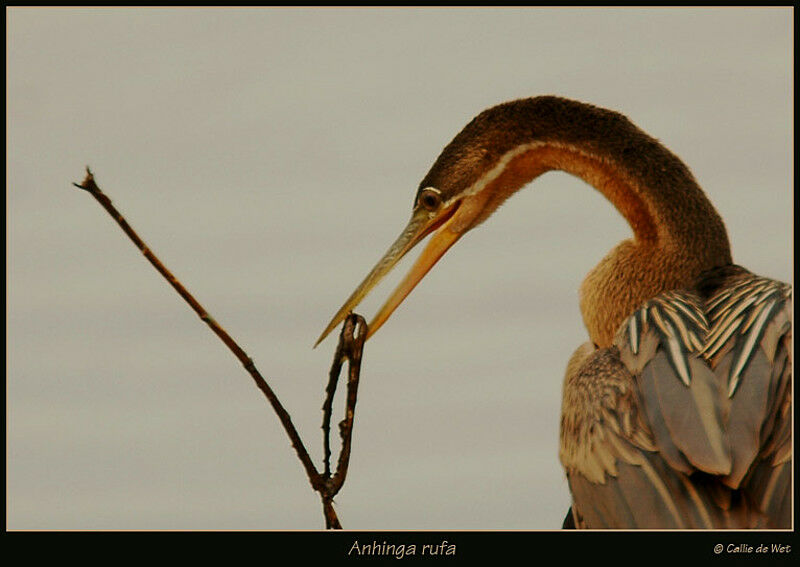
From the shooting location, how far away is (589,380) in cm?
498

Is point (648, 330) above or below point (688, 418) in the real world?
above

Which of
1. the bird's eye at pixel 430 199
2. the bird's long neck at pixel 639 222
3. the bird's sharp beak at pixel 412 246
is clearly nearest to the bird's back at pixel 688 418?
the bird's long neck at pixel 639 222

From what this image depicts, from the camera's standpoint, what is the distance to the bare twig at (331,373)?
10.7ft

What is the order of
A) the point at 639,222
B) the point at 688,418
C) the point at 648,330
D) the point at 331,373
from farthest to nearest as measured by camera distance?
the point at 639,222 → the point at 648,330 → the point at 688,418 → the point at 331,373

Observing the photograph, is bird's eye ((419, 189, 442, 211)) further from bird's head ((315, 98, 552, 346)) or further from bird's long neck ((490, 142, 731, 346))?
bird's long neck ((490, 142, 731, 346))

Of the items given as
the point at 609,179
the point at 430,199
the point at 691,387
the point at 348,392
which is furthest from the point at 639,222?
the point at 348,392

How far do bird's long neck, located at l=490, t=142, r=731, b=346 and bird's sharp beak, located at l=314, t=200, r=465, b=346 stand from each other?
281mm

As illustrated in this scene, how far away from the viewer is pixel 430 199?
5855mm

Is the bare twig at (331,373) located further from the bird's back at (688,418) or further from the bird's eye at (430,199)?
the bird's eye at (430,199)

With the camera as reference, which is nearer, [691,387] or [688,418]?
[688,418]

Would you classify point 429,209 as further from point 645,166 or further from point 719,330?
point 719,330

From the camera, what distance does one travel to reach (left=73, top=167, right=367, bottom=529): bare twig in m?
3.27

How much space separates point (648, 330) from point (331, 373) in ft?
6.25

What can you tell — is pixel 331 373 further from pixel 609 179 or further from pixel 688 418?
pixel 609 179
